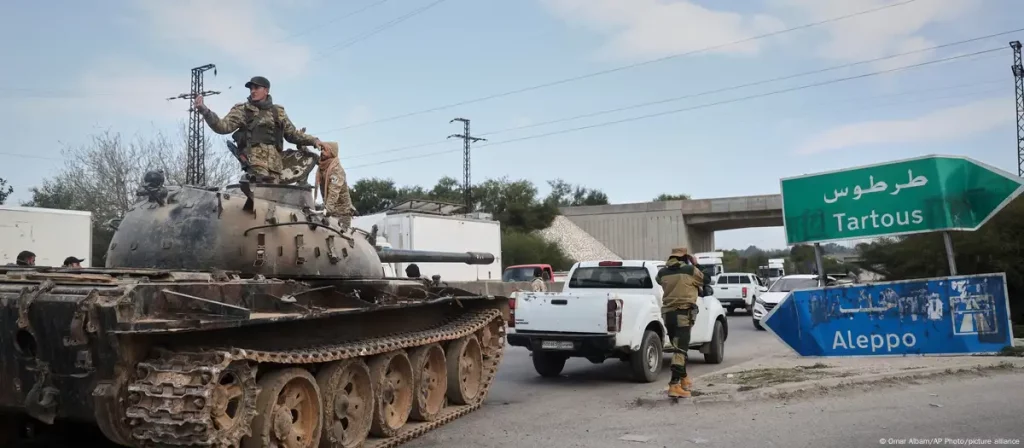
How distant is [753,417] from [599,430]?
4.89ft

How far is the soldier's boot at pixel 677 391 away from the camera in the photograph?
8.99 metres

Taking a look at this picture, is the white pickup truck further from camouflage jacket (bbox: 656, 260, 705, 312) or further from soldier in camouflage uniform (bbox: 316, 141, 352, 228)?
soldier in camouflage uniform (bbox: 316, 141, 352, 228)

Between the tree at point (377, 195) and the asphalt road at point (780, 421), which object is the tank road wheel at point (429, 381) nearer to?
the asphalt road at point (780, 421)

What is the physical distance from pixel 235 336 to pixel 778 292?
1778 centimetres

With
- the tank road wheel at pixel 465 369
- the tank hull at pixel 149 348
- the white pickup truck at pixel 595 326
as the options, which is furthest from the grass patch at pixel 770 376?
the tank hull at pixel 149 348

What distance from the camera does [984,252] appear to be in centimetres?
1730

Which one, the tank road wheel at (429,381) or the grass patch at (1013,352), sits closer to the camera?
the tank road wheel at (429,381)

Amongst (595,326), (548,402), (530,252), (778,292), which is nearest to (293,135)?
(548,402)

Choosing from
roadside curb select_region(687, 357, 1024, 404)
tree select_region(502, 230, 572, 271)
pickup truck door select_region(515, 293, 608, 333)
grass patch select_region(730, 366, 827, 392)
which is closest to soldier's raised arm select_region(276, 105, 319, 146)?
pickup truck door select_region(515, 293, 608, 333)

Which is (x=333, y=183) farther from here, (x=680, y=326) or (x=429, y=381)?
(x=680, y=326)

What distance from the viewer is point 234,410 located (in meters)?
5.73

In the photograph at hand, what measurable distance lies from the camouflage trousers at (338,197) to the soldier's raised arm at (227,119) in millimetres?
1199

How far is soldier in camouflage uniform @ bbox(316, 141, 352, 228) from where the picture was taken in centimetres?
880

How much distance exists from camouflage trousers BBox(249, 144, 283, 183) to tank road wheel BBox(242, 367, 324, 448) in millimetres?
2454
